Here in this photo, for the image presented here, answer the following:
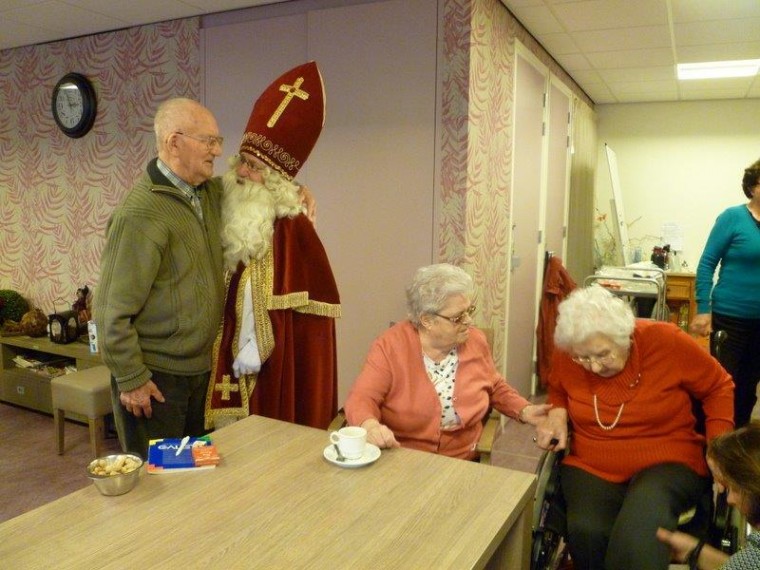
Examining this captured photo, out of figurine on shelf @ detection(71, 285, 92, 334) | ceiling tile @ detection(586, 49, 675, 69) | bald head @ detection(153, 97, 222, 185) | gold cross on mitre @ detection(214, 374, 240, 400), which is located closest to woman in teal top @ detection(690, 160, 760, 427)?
ceiling tile @ detection(586, 49, 675, 69)

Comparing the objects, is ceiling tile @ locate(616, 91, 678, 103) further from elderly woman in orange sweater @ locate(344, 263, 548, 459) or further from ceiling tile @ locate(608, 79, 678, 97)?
elderly woman in orange sweater @ locate(344, 263, 548, 459)

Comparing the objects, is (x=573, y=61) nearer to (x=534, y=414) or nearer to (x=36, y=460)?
(x=534, y=414)

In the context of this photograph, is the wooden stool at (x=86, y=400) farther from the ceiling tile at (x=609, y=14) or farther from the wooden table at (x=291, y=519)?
the ceiling tile at (x=609, y=14)

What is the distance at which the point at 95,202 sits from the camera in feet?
13.4

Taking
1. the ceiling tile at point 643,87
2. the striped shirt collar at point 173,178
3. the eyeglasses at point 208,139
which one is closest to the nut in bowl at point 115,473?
the striped shirt collar at point 173,178

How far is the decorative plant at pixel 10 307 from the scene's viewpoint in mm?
4371

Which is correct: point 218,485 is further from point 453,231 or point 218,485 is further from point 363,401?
point 453,231

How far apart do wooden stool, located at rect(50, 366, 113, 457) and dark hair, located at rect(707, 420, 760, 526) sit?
2.75 metres

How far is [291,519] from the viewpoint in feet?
4.10

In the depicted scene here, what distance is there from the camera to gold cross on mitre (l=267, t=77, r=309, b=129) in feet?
6.79

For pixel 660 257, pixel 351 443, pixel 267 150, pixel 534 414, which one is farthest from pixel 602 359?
pixel 660 257

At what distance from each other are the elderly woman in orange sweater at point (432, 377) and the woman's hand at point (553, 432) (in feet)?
0.13

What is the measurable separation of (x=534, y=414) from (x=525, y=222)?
85.0 inches

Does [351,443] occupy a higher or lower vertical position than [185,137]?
lower
